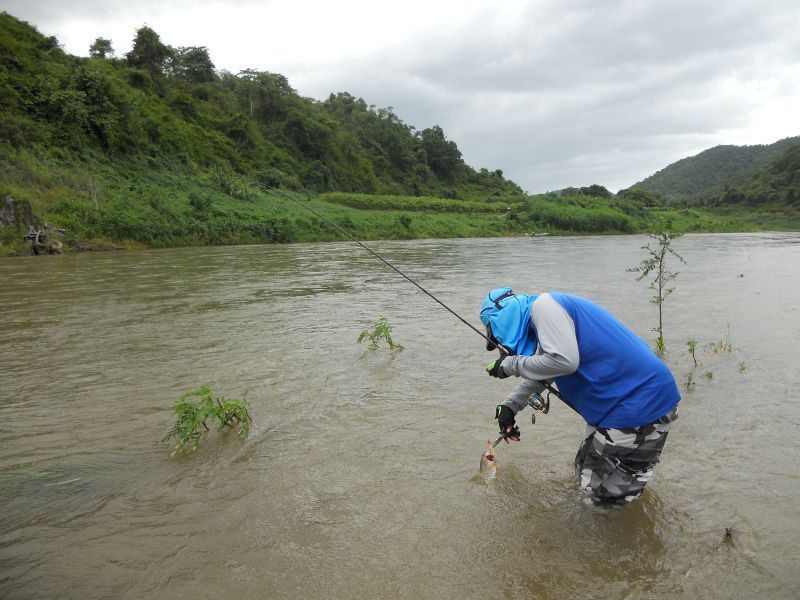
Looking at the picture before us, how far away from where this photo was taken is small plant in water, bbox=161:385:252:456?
4.34 m

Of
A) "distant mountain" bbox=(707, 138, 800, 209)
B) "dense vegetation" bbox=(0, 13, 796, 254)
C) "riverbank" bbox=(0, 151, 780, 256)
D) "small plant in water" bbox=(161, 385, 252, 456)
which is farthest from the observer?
"distant mountain" bbox=(707, 138, 800, 209)

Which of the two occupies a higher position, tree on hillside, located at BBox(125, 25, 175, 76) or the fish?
tree on hillside, located at BBox(125, 25, 175, 76)

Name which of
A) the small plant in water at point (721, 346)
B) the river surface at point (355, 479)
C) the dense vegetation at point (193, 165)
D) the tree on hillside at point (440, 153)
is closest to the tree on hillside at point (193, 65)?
the dense vegetation at point (193, 165)

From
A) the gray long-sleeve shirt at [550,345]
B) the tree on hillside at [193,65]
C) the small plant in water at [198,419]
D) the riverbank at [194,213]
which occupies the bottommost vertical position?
the small plant in water at [198,419]

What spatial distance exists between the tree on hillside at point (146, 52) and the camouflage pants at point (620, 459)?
182 feet

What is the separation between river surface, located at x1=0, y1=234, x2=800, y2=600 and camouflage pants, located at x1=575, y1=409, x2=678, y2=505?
230mm

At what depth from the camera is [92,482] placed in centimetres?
391

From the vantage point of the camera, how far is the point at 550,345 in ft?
9.93

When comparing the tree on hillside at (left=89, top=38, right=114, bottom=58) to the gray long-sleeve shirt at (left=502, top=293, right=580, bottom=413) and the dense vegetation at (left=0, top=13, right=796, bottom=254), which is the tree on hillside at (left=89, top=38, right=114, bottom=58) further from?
the gray long-sleeve shirt at (left=502, top=293, right=580, bottom=413)

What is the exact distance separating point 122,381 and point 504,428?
4.89 m

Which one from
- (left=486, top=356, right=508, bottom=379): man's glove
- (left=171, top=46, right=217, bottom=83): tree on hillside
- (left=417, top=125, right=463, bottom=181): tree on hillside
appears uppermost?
(left=171, top=46, right=217, bottom=83): tree on hillside

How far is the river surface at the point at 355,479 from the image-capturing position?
293 cm

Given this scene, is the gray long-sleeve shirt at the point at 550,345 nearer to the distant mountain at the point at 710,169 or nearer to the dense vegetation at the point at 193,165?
the dense vegetation at the point at 193,165

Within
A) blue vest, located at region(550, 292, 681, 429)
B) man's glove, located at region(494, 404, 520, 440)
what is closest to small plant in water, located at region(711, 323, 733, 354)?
blue vest, located at region(550, 292, 681, 429)
